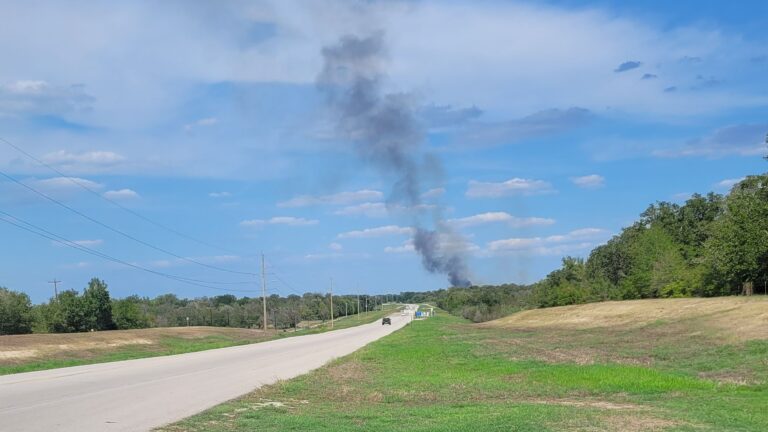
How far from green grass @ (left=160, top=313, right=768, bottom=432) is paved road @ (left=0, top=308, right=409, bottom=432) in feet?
3.58

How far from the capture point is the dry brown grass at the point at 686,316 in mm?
35500

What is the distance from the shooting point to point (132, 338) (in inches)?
2547

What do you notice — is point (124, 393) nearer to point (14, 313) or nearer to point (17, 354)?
point (17, 354)

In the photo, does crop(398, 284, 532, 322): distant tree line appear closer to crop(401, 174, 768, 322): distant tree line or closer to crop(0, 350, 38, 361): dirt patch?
crop(401, 174, 768, 322): distant tree line

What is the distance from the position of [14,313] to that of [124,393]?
9241 centimetres

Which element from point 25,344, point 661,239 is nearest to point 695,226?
point 661,239

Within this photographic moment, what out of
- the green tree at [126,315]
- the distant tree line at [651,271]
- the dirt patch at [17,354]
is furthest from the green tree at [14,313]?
the dirt patch at [17,354]

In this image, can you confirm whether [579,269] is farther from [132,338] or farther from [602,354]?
[602,354]

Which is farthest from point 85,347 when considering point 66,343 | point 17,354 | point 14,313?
point 14,313

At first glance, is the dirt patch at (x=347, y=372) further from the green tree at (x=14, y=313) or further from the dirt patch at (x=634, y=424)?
the green tree at (x=14, y=313)

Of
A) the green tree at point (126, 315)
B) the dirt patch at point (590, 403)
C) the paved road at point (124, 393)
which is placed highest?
the green tree at point (126, 315)

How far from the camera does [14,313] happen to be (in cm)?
10088

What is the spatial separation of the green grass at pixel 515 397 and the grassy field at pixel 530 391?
3cm

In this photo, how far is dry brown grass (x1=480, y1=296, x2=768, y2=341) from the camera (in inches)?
1398
